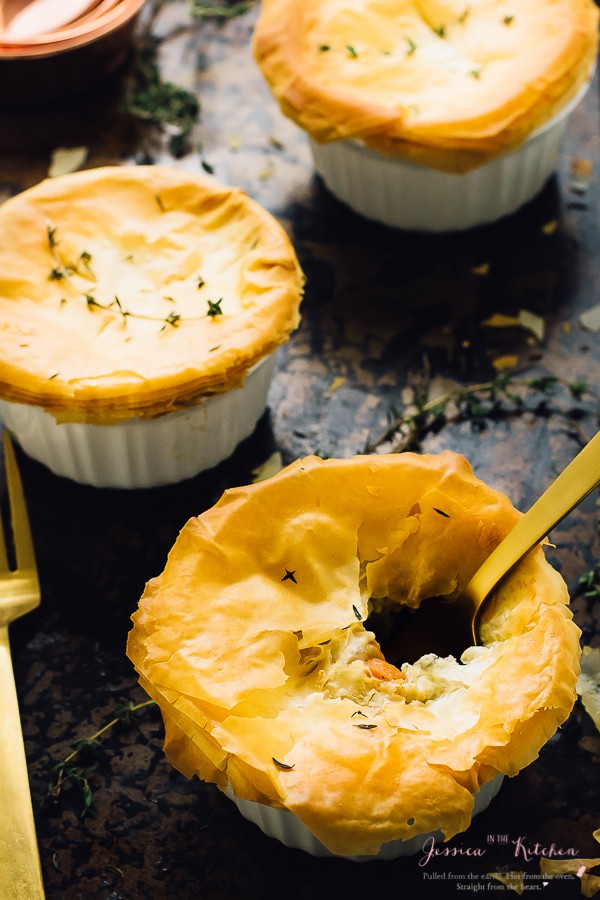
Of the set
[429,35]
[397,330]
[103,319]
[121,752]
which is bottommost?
[121,752]

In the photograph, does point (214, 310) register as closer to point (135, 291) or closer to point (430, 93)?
point (135, 291)

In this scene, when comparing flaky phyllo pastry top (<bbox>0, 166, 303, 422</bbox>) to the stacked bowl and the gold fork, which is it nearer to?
the gold fork

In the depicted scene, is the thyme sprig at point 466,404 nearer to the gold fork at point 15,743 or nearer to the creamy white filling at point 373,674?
the creamy white filling at point 373,674

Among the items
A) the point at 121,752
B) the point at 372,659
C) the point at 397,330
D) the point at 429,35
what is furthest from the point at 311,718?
the point at 429,35

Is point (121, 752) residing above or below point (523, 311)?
below

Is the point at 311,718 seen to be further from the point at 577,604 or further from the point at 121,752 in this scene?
the point at 577,604

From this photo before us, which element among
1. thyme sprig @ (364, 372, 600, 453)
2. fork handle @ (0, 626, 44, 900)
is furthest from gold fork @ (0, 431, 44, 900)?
thyme sprig @ (364, 372, 600, 453)

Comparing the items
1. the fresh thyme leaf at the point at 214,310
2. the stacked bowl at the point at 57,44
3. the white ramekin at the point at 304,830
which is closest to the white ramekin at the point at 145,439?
the fresh thyme leaf at the point at 214,310
